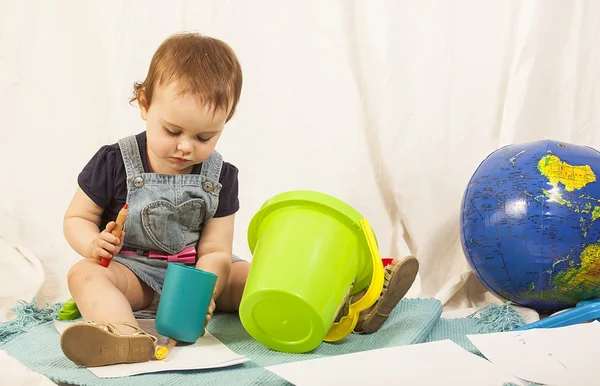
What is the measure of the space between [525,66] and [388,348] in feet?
3.07

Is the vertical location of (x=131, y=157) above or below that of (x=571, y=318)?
above

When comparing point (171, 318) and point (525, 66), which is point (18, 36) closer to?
point (171, 318)

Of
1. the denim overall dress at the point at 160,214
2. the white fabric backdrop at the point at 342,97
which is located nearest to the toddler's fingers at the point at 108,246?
the denim overall dress at the point at 160,214

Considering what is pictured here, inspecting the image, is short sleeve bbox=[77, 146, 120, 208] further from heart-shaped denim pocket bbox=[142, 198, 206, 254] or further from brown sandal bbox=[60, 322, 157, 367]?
brown sandal bbox=[60, 322, 157, 367]

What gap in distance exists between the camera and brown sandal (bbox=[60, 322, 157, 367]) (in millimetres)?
1104

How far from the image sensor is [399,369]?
115cm

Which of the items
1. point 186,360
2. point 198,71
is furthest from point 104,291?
point 198,71

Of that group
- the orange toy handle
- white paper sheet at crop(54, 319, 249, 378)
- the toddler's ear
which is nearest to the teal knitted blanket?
white paper sheet at crop(54, 319, 249, 378)

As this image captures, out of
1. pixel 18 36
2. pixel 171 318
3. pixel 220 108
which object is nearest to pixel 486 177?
pixel 220 108

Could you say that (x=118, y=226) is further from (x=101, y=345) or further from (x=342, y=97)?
(x=342, y=97)

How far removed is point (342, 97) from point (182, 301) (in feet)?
2.94

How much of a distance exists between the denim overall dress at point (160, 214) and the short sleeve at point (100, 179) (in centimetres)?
3

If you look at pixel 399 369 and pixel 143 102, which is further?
pixel 143 102

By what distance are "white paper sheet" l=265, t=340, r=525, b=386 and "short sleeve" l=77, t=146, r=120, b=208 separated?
21.4 inches
